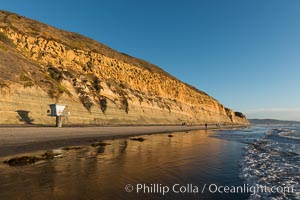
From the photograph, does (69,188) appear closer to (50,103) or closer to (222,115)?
(50,103)

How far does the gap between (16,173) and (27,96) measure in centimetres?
2795

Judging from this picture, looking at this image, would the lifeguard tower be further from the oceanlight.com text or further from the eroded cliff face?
the oceanlight.com text

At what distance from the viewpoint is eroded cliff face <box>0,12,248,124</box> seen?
1372 inches

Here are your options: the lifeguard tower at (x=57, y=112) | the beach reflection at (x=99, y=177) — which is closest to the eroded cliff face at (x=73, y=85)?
the lifeguard tower at (x=57, y=112)

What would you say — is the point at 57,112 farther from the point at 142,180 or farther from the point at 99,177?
the point at 142,180

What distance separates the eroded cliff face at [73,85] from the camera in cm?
3484

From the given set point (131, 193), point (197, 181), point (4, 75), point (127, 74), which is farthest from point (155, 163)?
point (127, 74)

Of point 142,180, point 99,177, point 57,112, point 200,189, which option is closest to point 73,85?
point 57,112

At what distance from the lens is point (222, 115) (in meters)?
124

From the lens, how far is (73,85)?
1902 inches

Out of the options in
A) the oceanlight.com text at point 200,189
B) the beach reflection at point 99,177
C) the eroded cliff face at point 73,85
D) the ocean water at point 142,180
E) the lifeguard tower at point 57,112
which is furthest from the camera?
the eroded cliff face at point 73,85

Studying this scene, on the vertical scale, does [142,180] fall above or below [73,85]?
below

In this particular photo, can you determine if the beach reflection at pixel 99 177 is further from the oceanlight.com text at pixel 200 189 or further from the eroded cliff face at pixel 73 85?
the eroded cliff face at pixel 73 85

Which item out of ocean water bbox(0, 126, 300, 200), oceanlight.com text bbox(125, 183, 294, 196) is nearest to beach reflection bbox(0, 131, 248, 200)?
ocean water bbox(0, 126, 300, 200)
